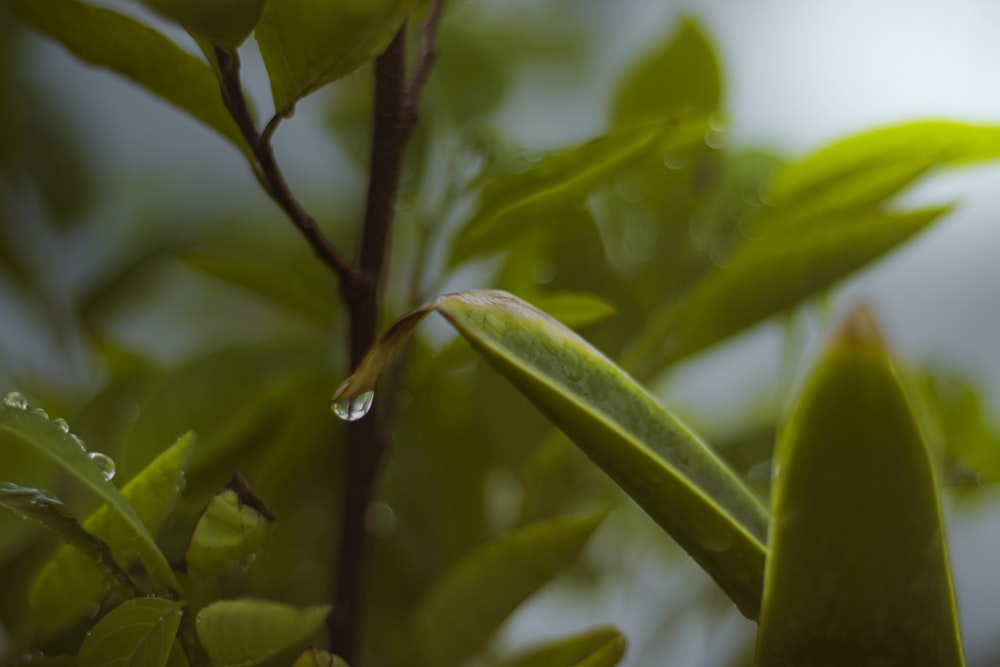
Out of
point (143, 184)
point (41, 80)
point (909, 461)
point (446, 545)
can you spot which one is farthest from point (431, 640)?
point (143, 184)

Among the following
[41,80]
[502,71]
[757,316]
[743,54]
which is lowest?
[743,54]

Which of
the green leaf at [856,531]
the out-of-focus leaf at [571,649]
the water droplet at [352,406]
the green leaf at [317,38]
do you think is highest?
the green leaf at [317,38]

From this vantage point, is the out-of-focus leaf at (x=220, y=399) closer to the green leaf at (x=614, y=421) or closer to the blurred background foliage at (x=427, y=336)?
the blurred background foliage at (x=427, y=336)

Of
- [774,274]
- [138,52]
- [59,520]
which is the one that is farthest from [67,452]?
[774,274]

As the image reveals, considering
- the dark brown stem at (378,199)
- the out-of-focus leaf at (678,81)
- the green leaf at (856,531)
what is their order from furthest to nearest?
1. the out-of-focus leaf at (678,81)
2. the dark brown stem at (378,199)
3. the green leaf at (856,531)

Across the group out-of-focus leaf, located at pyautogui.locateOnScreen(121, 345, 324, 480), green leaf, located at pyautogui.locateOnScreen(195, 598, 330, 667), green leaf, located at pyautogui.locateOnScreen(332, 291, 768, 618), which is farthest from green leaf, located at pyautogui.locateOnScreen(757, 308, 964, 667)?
out-of-focus leaf, located at pyautogui.locateOnScreen(121, 345, 324, 480)

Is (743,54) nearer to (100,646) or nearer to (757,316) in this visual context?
(757,316)

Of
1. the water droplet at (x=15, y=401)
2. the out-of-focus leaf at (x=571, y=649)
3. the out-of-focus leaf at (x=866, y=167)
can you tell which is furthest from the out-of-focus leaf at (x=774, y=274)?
the water droplet at (x=15, y=401)

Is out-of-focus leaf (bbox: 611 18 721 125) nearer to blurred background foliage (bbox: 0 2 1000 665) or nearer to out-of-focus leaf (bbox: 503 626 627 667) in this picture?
blurred background foliage (bbox: 0 2 1000 665)
